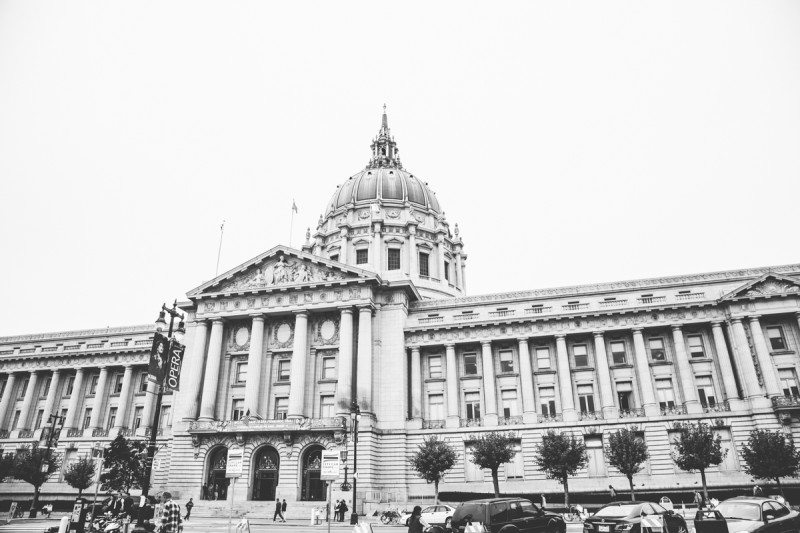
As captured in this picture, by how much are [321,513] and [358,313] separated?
20482 millimetres

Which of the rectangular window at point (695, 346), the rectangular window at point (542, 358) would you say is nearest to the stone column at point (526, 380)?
the rectangular window at point (542, 358)

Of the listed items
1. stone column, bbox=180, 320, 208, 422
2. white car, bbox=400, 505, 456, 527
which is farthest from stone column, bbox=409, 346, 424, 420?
stone column, bbox=180, 320, 208, 422

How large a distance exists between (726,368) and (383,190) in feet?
170

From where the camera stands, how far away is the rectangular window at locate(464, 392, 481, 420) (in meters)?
54.2

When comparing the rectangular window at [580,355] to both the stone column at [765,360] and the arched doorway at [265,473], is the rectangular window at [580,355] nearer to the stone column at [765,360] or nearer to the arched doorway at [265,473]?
the stone column at [765,360]

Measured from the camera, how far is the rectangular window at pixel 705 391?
4991cm

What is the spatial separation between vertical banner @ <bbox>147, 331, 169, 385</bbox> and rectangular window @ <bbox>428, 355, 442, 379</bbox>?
34.5 m

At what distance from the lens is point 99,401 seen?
65875mm

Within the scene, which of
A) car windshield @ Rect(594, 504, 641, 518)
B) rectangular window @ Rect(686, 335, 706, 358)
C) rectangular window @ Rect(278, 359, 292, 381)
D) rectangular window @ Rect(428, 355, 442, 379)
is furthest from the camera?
rectangular window @ Rect(428, 355, 442, 379)

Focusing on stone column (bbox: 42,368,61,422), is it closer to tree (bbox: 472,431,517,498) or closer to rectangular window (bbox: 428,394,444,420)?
rectangular window (bbox: 428,394,444,420)

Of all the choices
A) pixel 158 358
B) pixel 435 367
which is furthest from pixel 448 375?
pixel 158 358

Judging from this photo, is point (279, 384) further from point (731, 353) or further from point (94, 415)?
point (731, 353)

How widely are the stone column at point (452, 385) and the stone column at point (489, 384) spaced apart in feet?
8.71

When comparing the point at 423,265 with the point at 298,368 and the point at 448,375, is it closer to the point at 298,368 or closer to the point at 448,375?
the point at 448,375
